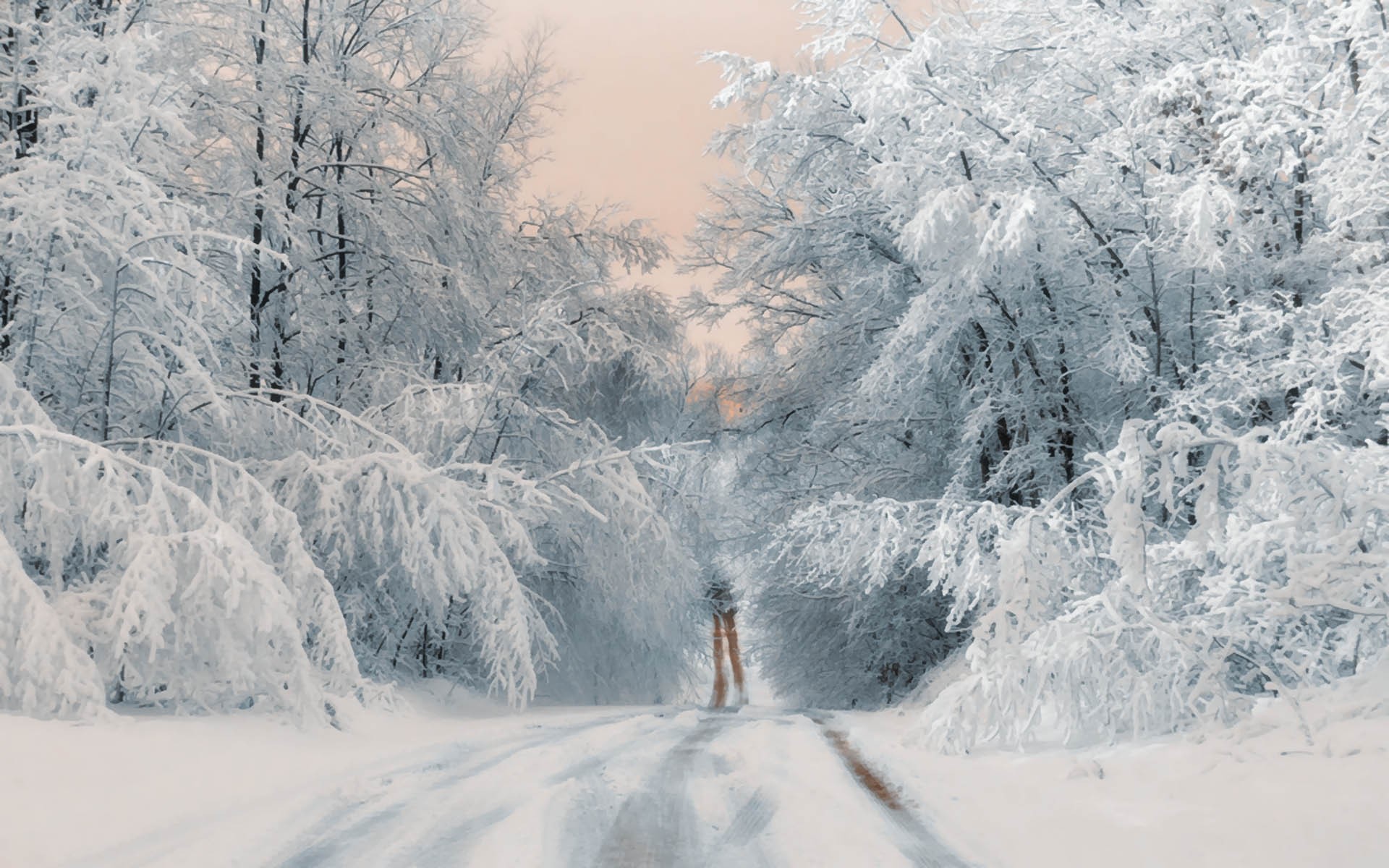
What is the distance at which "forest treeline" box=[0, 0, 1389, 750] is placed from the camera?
18.7ft

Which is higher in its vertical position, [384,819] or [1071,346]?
[1071,346]

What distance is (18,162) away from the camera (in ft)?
20.5

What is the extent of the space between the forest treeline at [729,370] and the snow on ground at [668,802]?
0.54m

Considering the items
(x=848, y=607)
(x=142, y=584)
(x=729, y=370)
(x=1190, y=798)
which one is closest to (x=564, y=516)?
(x=142, y=584)

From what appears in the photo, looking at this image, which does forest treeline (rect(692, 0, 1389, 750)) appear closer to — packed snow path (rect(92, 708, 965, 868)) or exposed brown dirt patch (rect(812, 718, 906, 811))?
exposed brown dirt patch (rect(812, 718, 906, 811))

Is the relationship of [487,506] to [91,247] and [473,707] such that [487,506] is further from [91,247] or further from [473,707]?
[91,247]

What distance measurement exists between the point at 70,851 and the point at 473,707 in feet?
22.1

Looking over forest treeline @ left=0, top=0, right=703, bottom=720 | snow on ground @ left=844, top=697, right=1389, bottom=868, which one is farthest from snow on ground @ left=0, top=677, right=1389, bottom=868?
forest treeline @ left=0, top=0, right=703, bottom=720

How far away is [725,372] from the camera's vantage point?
52.3 ft

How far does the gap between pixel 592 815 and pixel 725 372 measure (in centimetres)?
1217

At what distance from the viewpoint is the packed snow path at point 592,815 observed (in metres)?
3.50

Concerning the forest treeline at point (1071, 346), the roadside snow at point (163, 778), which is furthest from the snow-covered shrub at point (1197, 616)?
the roadside snow at point (163, 778)

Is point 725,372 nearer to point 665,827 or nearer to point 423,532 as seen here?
point 423,532

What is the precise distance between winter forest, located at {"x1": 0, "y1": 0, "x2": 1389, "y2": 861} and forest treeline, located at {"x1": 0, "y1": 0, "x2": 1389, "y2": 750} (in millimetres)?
54
